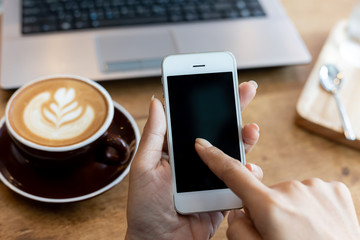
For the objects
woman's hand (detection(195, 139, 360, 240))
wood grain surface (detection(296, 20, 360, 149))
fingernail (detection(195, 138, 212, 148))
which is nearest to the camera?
woman's hand (detection(195, 139, 360, 240))

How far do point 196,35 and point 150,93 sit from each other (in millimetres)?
155

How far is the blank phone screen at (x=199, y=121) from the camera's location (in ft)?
1.80

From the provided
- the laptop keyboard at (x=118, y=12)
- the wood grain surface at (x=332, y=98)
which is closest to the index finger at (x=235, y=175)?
the wood grain surface at (x=332, y=98)

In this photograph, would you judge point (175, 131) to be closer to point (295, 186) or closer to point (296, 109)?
point (295, 186)

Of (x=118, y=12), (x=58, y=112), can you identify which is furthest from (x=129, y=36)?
(x=58, y=112)

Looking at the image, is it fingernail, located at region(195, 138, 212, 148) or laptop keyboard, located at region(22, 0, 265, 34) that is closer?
fingernail, located at region(195, 138, 212, 148)

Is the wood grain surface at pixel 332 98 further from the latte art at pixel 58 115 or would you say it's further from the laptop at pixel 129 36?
the latte art at pixel 58 115

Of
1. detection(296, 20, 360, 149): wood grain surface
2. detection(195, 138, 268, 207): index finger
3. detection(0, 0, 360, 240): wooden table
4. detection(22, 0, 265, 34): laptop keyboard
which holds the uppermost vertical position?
detection(195, 138, 268, 207): index finger

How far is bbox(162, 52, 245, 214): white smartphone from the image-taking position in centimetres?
54

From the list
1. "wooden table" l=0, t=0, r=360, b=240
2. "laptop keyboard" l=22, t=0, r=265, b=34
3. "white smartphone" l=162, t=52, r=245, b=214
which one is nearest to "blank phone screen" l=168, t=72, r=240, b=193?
"white smartphone" l=162, t=52, r=245, b=214

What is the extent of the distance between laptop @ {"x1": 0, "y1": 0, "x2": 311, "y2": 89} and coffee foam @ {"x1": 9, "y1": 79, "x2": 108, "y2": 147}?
101 millimetres

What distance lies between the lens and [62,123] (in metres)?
0.59

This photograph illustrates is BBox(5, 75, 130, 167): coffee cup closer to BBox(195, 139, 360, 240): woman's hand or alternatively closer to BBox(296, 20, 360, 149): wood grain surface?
BBox(195, 139, 360, 240): woman's hand

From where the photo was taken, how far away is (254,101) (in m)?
0.77
